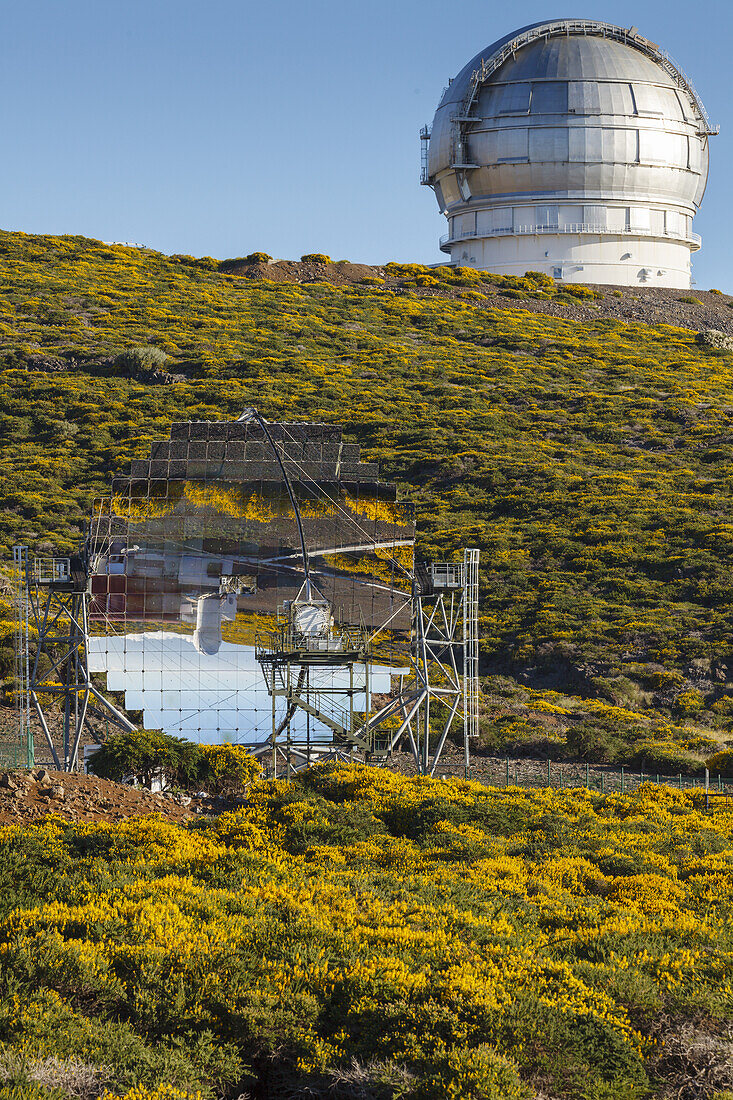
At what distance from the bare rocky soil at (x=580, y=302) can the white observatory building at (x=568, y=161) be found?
295 cm

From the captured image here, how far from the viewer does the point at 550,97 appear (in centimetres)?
9069

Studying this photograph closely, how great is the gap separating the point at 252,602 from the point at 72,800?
8763mm

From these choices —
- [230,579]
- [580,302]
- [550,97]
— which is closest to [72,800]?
[230,579]

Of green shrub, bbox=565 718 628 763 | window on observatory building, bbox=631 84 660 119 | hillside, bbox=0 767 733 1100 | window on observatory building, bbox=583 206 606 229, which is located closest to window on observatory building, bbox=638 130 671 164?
window on observatory building, bbox=631 84 660 119

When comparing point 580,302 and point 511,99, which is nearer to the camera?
point 580,302

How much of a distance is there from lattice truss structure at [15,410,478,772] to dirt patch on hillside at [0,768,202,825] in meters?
4.96

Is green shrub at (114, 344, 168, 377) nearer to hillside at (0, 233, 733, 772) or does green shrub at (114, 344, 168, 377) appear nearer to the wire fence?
hillside at (0, 233, 733, 772)

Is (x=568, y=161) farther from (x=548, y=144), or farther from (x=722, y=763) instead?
(x=722, y=763)

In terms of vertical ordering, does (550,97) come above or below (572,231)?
above

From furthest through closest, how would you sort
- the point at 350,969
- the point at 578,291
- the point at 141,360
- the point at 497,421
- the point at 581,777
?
the point at 578,291 < the point at 141,360 < the point at 497,421 < the point at 581,777 < the point at 350,969

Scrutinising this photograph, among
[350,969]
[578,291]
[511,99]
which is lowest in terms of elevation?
[350,969]

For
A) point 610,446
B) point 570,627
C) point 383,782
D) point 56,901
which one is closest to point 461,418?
point 610,446

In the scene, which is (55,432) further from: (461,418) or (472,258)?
(472,258)

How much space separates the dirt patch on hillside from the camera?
19.9m
